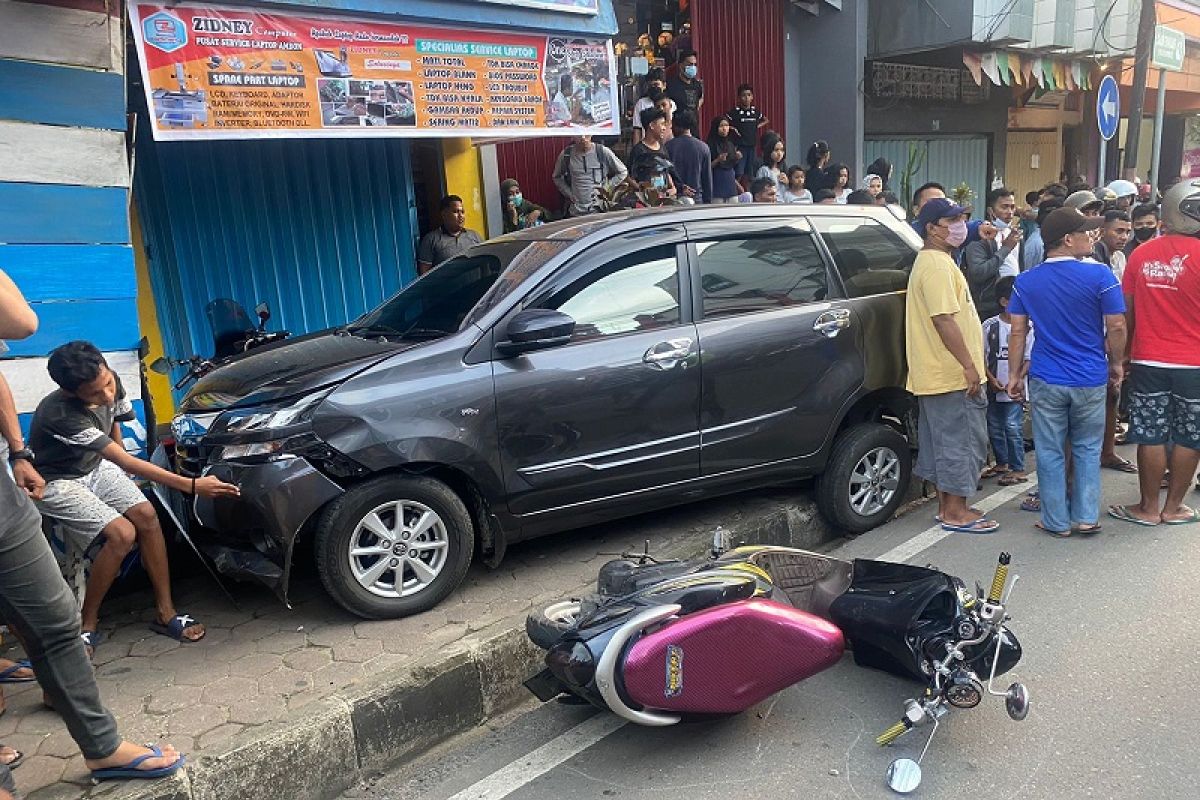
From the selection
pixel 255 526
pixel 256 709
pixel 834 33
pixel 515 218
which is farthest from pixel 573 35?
pixel 834 33

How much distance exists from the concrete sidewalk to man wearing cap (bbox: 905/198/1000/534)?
166cm

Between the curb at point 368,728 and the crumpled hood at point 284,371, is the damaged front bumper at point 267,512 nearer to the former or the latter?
the crumpled hood at point 284,371

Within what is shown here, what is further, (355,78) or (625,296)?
(355,78)

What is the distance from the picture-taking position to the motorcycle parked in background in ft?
17.6

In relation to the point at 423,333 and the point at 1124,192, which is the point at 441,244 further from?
the point at 1124,192

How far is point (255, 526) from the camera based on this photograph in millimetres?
3520

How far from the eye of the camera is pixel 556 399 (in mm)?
3883

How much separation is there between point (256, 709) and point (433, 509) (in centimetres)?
102

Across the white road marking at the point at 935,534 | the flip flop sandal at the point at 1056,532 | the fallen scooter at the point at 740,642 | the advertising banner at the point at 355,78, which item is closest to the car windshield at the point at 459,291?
the fallen scooter at the point at 740,642

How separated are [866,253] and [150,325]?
5.07 m

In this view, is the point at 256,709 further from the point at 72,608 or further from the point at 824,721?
the point at 824,721

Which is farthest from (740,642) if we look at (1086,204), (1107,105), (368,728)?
(1107,105)

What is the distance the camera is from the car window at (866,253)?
16.0 ft

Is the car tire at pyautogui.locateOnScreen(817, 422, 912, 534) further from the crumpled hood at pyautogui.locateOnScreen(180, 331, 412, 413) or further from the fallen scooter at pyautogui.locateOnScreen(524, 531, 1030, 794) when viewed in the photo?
the crumpled hood at pyautogui.locateOnScreen(180, 331, 412, 413)
